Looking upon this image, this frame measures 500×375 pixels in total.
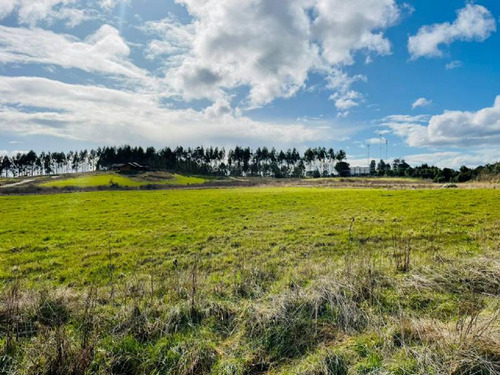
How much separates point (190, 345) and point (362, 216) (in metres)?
19.0

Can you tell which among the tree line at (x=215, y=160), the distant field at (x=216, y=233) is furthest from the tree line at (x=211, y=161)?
the distant field at (x=216, y=233)

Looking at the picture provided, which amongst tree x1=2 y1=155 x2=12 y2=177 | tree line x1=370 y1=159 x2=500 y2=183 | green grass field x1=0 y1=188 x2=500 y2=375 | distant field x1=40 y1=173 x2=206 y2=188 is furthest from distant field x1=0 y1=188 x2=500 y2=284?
tree x1=2 y1=155 x2=12 y2=177

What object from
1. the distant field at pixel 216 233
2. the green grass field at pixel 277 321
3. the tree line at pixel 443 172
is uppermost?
the tree line at pixel 443 172

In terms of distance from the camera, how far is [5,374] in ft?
13.1

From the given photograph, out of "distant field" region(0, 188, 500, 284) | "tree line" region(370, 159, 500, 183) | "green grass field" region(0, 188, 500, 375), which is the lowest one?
"distant field" region(0, 188, 500, 284)

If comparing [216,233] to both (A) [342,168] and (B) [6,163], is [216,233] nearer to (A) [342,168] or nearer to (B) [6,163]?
(A) [342,168]

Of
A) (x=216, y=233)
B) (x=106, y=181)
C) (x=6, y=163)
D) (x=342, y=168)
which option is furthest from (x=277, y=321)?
(x=6, y=163)

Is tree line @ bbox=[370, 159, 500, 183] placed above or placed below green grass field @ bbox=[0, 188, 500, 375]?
above

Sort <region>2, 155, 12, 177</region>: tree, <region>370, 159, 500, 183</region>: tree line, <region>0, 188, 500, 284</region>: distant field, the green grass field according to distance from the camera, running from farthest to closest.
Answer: <region>2, 155, 12, 177</region>: tree < <region>370, 159, 500, 183</region>: tree line < <region>0, 188, 500, 284</region>: distant field < the green grass field

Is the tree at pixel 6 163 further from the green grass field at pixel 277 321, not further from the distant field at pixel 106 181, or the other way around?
the green grass field at pixel 277 321

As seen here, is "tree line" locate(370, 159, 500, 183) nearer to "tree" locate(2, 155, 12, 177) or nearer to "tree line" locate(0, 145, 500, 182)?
"tree line" locate(0, 145, 500, 182)

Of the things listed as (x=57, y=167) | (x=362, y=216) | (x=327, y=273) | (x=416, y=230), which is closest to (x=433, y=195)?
(x=362, y=216)

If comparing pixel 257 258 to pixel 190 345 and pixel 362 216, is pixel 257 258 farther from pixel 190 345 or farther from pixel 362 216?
pixel 362 216

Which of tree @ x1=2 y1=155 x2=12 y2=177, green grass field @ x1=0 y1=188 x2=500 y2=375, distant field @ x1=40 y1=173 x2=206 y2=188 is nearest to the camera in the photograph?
green grass field @ x1=0 y1=188 x2=500 y2=375
